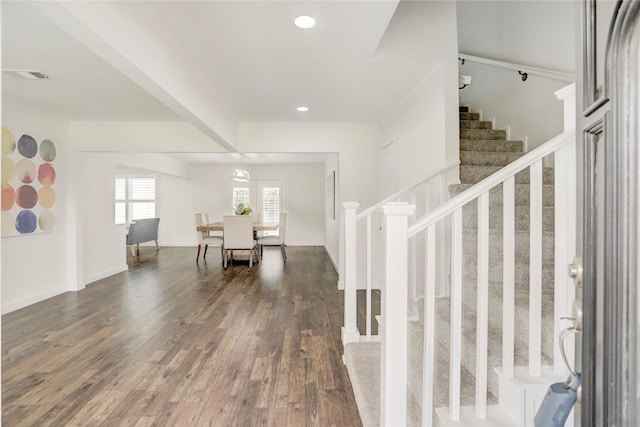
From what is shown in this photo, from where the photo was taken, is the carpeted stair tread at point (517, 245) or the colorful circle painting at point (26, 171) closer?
the carpeted stair tread at point (517, 245)

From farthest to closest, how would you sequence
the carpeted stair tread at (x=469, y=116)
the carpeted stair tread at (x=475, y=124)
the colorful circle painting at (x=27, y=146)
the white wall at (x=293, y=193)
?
the white wall at (x=293, y=193), the carpeted stair tread at (x=469, y=116), the carpeted stair tread at (x=475, y=124), the colorful circle painting at (x=27, y=146)

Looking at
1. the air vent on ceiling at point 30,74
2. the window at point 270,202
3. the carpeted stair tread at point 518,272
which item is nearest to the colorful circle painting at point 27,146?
the air vent on ceiling at point 30,74

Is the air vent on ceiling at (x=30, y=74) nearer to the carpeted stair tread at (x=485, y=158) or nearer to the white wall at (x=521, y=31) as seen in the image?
the carpeted stair tread at (x=485, y=158)

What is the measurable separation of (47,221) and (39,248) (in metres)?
0.33

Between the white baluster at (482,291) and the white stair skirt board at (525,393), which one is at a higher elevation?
the white baluster at (482,291)

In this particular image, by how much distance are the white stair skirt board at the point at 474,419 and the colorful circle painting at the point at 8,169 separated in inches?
174

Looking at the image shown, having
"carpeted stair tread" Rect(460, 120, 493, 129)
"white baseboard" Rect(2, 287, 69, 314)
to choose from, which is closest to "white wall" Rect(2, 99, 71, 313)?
"white baseboard" Rect(2, 287, 69, 314)

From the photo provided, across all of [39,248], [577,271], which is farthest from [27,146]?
[577,271]

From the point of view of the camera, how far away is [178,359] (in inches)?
102

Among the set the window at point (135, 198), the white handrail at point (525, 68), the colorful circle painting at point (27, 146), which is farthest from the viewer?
the window at point (135, 198)

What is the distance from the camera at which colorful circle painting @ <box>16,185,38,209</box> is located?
3820mm

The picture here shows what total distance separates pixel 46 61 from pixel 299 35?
197cm

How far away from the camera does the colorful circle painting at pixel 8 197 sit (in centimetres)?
361

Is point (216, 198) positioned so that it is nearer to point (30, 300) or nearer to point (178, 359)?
point (30, 300)
